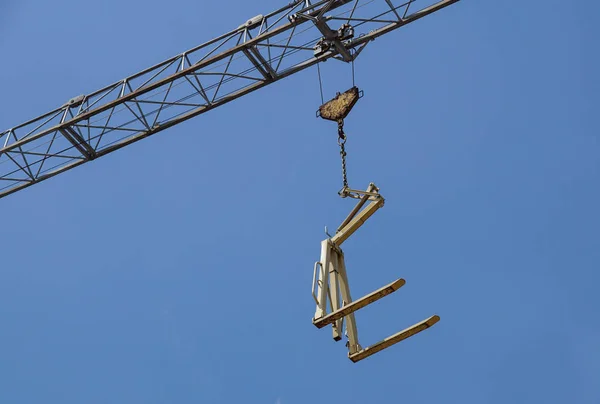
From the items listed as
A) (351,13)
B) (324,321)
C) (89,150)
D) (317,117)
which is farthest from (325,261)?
(89,150)

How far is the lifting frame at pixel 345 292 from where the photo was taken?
27031 mm

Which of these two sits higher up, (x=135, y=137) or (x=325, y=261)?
(x=135, y=137)

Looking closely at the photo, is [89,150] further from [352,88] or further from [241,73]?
[352,88]

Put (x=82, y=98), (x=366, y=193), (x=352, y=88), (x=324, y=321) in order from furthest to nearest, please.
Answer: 1. (x=82, y=98)
2. (x=352, y=88)
3. (x=366, y=193)
4. (x=324, y=321)

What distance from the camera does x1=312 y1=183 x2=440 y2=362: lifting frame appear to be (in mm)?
27031

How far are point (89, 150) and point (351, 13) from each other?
27.3ft

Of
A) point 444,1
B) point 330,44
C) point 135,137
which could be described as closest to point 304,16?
point 330,44

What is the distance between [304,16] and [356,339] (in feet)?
27.0

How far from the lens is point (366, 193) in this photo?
97.5 feet

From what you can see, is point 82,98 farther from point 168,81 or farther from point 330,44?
point 330,44

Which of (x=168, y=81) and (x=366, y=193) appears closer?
(x=366, y=193)

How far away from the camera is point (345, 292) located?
2900 centimetres

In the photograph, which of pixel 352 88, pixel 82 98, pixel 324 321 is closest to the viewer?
pixel 324 321

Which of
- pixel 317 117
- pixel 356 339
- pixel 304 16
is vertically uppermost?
pixel 304 16
